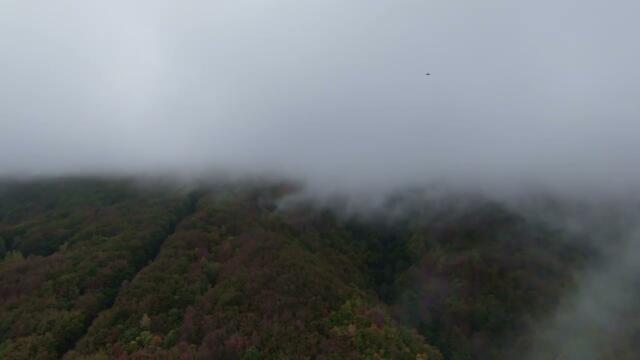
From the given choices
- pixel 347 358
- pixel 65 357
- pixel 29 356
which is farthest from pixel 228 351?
pixel 29 356

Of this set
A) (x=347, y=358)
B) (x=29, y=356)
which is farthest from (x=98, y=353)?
(x=347, y=358)

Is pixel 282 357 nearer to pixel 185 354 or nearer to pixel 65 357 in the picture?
pixel 185 354

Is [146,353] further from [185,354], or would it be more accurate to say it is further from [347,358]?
[347,358]

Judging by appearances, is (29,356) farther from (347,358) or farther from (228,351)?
(347,358)

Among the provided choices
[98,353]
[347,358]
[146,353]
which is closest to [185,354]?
[146,353]

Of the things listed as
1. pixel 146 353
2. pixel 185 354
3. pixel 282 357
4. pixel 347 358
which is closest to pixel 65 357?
pixel 146 353

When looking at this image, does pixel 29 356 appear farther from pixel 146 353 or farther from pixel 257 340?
pixel 257 340
